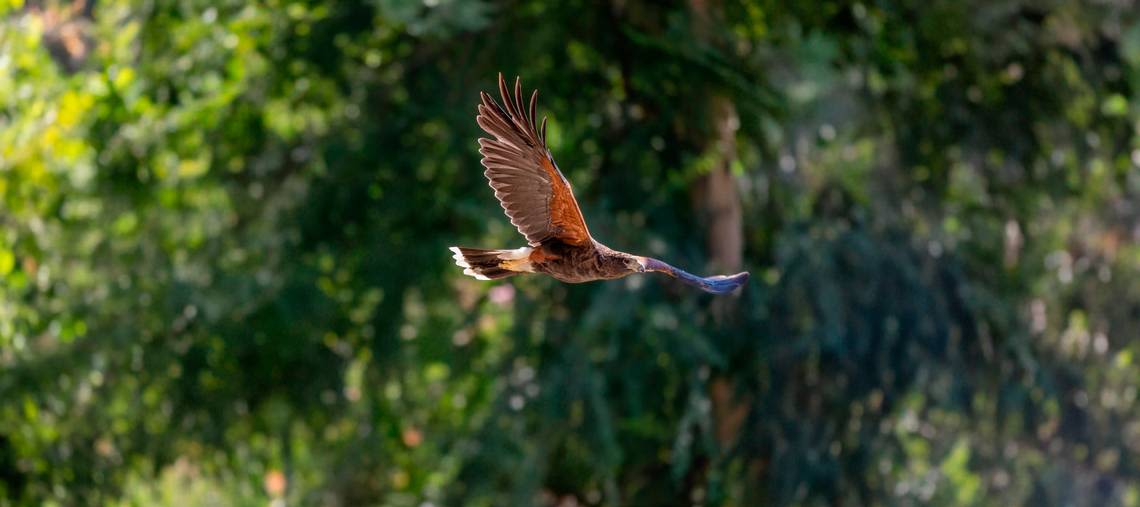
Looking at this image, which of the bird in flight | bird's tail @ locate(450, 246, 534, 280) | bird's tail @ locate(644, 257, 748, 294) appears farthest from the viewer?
bird's tail @ locate(450, 246, 534, 280)

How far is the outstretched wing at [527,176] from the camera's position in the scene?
2789 millimetres

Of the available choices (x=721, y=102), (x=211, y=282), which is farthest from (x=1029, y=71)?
(x=211, y=282)

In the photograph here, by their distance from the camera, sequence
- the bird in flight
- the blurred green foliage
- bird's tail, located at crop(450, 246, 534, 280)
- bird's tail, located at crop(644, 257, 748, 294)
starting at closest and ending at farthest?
1. bird's tail, located at crop(644, 257, 748, 294)
2. the bird in flight
3. bird's tail, located at crop(450, 246, 534, 280)
4. the blurred green foliage

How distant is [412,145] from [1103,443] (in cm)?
388

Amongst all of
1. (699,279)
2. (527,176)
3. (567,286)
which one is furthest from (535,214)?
(567,286)

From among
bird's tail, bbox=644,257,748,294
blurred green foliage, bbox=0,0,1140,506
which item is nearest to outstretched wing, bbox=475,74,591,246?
bird's tail, bbox=644,257,748,294

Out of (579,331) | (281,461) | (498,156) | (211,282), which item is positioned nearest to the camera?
(498,156)

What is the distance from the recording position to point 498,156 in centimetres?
293

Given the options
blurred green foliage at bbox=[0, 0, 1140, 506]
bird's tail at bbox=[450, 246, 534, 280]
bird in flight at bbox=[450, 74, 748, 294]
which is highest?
bird in flight at bbox=[450, 74, 748, 294]

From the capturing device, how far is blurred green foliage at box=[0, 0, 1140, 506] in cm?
675

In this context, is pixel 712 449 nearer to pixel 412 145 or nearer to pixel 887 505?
pixel 887 505

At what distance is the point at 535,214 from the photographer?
2.91 m

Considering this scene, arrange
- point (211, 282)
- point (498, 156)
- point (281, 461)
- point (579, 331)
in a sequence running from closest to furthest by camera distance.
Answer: point (498, 156) < point (579, 331) < point (211, 282) < point (281, 461)

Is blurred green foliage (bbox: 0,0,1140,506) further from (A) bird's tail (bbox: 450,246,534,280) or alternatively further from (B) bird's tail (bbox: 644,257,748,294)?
(B) bird's tail (bbox: 644,257,748,294)
